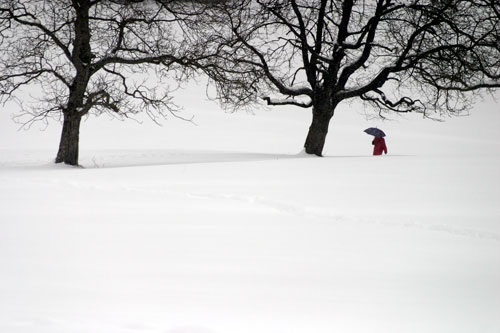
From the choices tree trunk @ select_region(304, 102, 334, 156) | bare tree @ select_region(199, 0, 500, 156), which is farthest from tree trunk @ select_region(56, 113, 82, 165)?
tree trunk @ select_region(304, 102, 334, 156)

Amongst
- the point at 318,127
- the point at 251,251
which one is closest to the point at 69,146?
the point at 318,127

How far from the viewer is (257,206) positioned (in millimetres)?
6262

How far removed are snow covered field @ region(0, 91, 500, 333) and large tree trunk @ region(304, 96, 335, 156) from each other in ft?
18.7

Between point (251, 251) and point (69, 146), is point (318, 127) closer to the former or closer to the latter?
point (69, 146)

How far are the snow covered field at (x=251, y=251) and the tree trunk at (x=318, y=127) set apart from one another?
5704mm

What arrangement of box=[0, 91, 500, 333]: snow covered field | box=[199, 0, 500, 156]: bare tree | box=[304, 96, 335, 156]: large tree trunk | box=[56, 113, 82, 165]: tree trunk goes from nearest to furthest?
box=[0, 91, 500, 333]: snow covered field
box=[56, 113, 82, 165]: tree trunk
box=[199, 0, 500, 156]: bare tree
box=[304, 96, 335, 156]: large tree trunk

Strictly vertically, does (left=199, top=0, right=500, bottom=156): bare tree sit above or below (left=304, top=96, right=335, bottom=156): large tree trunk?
above

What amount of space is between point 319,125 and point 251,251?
11038 mm

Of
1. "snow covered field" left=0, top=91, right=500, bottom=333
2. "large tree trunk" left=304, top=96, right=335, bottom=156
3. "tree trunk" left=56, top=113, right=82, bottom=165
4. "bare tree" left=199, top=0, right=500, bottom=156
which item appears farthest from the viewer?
"large tree trunk" left=304, top=96, right=335, bottom=156

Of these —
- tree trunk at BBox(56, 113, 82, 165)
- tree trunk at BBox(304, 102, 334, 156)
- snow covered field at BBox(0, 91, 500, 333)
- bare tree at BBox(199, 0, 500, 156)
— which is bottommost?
snow covered field at BBox(0, 91, 500, 333)

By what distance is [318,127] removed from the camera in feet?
49.4

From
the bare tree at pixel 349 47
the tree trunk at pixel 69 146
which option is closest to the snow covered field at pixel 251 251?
the tree trunk at pixel 69 146

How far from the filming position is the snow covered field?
10.1 feet

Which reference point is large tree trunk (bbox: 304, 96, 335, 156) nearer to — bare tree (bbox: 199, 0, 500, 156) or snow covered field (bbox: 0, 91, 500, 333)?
bare tree (bbox: 199, 0, 500, 156)
